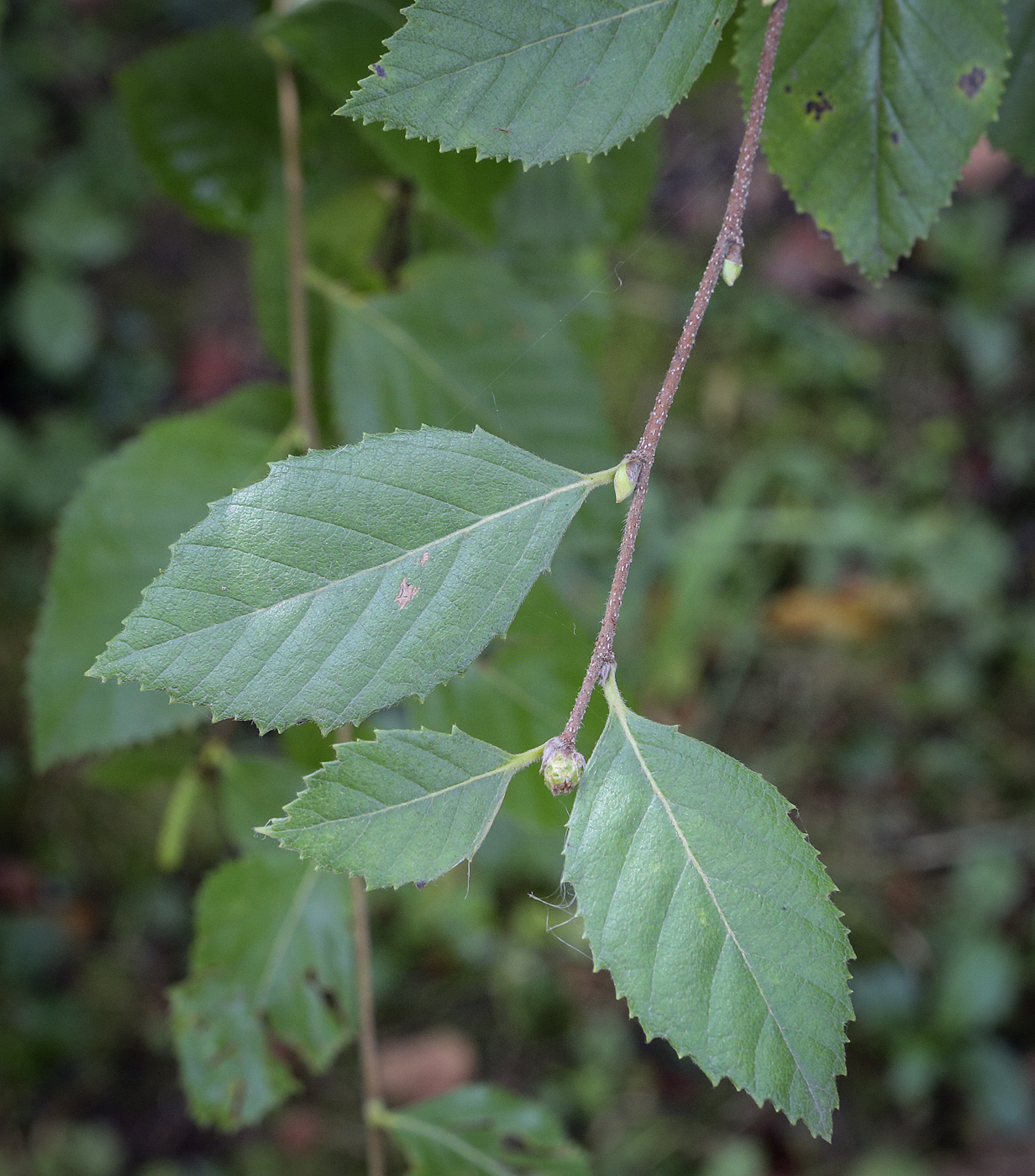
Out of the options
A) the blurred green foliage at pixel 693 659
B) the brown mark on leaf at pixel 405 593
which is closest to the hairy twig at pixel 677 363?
the brown mark on leaf at pixel 405 593

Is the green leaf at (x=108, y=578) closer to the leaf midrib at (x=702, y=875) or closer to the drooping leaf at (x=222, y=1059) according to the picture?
the drooping leaf at (x=222, y=1059)

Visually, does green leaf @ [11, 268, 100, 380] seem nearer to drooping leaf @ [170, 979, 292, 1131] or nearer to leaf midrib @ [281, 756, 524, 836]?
drooping leaf @ [170, 979, 292, 1131]

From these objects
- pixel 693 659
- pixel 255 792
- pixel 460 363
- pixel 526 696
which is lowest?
pixel 693 659

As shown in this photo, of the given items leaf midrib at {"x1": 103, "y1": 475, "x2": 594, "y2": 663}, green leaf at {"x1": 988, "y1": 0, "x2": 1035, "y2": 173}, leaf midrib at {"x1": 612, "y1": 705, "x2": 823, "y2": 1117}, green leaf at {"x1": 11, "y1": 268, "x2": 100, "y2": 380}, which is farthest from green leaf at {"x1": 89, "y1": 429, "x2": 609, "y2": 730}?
green leaf at {"x1": 11, "y1": 268, "x2": 100, "y2": 380}

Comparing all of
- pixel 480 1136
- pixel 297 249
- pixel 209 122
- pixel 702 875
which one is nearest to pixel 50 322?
pixel 209 122

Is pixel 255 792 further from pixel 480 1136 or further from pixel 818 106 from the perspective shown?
pixel 818 106

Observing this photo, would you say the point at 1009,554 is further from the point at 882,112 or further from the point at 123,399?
the point at 123,399
